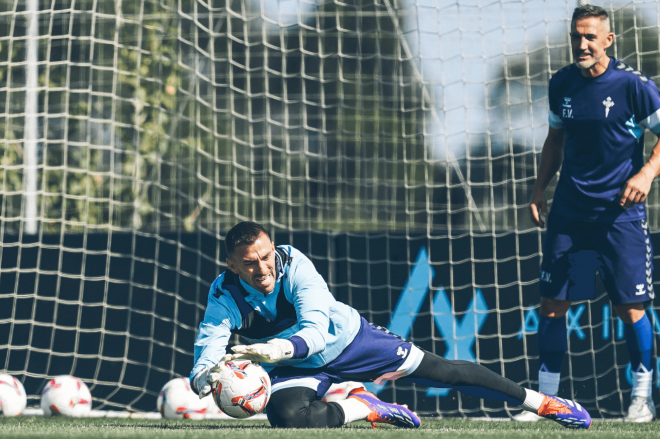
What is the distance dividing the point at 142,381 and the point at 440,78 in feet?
9.97

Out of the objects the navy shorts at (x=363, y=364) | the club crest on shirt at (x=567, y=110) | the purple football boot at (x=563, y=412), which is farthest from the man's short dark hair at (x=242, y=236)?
→ the club crest on shirt at (x=567, y=110)

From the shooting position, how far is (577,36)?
4.23 metres

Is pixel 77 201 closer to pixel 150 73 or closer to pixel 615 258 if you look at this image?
pixel 150 73

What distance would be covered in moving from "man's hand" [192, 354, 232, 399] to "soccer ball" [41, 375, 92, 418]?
1733mm

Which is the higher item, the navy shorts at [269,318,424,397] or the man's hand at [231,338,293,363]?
the man's hand at [231,338,293,363]

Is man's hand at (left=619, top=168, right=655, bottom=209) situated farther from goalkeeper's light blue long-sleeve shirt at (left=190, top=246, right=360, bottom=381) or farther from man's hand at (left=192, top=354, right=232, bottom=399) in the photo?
man's hand at (left=192, top=354, right=232, bottom=399)

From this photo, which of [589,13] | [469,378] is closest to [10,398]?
[469,378]

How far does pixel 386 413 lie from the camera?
3875mm

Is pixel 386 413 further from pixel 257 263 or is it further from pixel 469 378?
pixel 257 263

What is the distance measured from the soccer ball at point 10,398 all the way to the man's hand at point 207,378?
1886 millimetres

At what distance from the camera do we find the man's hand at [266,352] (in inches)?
129

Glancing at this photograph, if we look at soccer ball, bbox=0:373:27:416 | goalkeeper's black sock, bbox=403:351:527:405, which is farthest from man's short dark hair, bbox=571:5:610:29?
soccer ball, bbox=0:373:27:416

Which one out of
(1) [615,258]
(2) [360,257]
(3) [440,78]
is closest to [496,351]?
(2) [360,257]

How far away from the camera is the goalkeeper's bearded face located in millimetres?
3553
